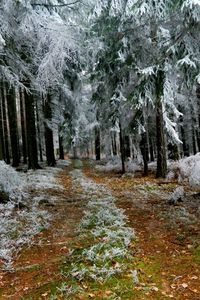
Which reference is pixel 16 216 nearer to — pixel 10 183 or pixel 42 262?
pixel 10 183

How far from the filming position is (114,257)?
634 centimetres

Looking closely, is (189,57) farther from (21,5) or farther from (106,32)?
(106,32)

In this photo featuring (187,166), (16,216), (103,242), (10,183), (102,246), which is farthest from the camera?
(187,166)

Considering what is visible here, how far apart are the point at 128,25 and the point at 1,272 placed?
988 centimetres

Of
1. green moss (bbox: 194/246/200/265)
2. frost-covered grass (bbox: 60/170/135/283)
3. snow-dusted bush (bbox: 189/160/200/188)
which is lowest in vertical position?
green moss (bbox: 194/246/200/265)

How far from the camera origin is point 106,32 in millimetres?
13367

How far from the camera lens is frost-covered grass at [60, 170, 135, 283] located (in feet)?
18.9

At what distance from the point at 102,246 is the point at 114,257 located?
0.50 meters

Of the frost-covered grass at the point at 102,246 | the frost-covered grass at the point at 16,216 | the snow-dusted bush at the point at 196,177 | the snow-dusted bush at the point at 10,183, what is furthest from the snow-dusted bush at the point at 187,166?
the snow-dusted bush at the point at 10,183

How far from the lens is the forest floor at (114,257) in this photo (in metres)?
5.40

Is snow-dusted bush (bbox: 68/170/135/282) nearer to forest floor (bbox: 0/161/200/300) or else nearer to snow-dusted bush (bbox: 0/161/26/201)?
forest floor (bbox: 0/161/200/300)

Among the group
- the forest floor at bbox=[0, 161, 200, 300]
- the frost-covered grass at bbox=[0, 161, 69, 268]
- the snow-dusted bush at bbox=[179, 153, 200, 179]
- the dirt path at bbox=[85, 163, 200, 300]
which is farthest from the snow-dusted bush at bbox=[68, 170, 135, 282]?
the snow-dusted bush at bbox=[179, 153, 200, 179]

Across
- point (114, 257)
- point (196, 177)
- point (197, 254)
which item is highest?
point (196, 177)

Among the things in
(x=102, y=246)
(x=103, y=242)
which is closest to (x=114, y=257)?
(x=102, y=246)
